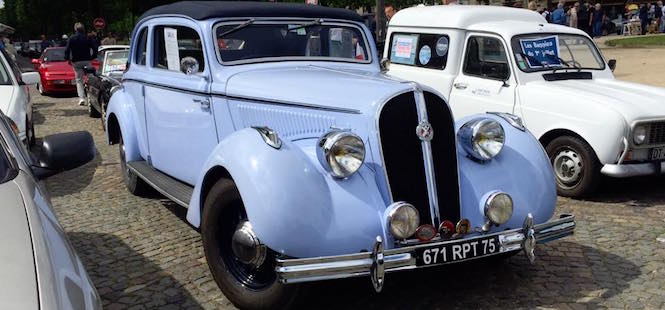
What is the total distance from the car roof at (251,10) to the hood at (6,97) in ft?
8.89

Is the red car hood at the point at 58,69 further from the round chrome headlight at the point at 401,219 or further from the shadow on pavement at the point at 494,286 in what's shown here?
the round chrome headlight at the point at 401,219

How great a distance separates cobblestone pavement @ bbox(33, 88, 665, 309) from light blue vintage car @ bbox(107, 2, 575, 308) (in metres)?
0.42

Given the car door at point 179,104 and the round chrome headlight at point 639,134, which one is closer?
the car door at point 179,104

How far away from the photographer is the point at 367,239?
3316 mm

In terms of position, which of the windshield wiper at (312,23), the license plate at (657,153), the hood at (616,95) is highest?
the windshield wiper at (312,23)

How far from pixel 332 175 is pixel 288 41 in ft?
6.29

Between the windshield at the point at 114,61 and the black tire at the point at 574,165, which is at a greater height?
the windshield at the point at 114,61

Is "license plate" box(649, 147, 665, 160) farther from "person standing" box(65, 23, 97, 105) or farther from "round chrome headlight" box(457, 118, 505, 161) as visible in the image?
"person standing" box(65, 23, 97, 105)

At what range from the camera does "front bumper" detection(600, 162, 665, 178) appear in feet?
19.0

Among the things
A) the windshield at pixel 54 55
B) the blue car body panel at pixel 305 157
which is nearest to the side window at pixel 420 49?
the blue car body panel at pixel 305 157

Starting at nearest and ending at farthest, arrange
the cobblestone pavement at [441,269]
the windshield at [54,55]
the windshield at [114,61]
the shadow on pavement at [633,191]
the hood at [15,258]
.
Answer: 1. the hood at [15,258]
2. the cobblestone pavement at [441,269]
3. the shadow on pavement at [633,191]
4. the windshield at [114,61]
5. the windshield at [54,55]

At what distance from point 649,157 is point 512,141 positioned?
2617mm

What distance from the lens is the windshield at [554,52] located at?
6.87 meters

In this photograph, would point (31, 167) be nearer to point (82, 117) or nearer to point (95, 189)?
point (95, 189)
